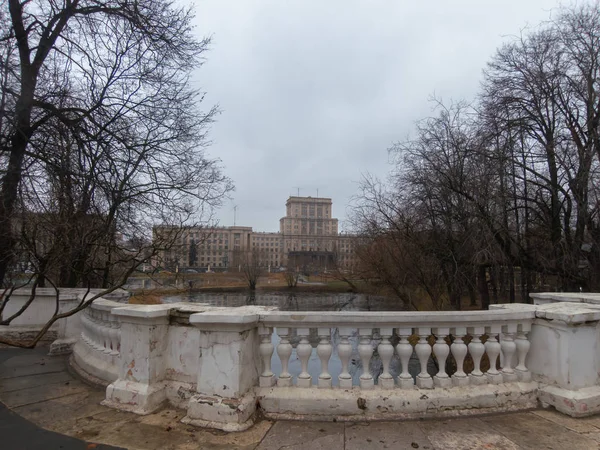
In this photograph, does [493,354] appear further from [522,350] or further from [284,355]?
[284,355]

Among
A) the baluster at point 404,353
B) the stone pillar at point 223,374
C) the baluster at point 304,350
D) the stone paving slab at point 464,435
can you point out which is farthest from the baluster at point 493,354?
the stone pillar at point 223,374

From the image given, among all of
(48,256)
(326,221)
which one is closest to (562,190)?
(48,256)

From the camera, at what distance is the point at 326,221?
324ft

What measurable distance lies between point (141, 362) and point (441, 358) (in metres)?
2.77

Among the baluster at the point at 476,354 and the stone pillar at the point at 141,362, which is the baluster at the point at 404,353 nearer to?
the baluster at the point at 476,354

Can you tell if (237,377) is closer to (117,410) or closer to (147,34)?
(117,410)

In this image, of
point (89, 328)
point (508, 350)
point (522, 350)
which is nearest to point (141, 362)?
point (89, 328)

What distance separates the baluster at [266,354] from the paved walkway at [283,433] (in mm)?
336

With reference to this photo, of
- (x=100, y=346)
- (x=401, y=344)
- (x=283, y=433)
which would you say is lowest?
(x=283, y=433)

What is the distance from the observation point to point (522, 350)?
11.3 feet

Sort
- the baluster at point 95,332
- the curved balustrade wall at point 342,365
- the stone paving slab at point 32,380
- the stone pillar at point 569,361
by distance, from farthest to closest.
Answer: the baluster at point 95,332 < the stone paving slab at point 32,380 < the stone pillar at point 569,361 < the curved balustrade wall at point 342,365

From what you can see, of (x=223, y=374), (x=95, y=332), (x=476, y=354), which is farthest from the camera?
(x=95, y=332)

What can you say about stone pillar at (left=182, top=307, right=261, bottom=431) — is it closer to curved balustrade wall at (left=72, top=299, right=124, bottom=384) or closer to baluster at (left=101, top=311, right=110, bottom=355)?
curved balustrade wall at (left=72, top=299, right=124, bottom=384)

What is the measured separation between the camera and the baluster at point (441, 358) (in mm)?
3262
